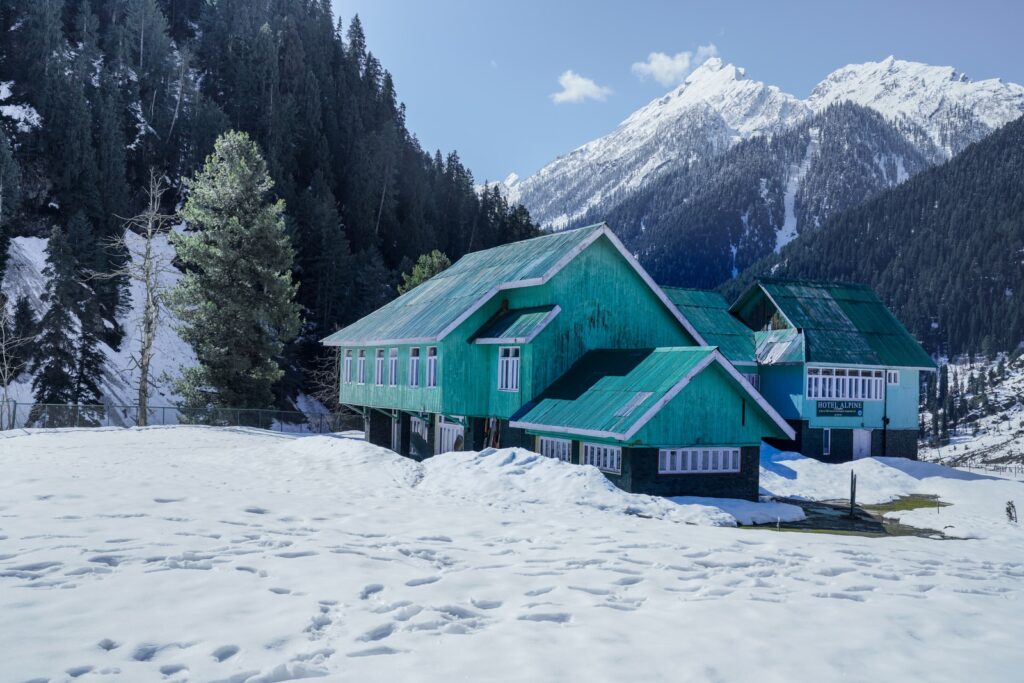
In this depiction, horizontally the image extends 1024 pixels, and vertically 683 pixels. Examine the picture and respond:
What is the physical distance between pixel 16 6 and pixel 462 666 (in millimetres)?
90394

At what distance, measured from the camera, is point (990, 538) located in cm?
1880

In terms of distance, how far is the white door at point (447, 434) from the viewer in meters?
31.2

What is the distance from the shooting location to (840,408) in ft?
126

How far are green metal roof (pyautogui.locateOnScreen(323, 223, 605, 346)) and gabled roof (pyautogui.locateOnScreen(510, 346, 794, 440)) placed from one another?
3913 millimetres

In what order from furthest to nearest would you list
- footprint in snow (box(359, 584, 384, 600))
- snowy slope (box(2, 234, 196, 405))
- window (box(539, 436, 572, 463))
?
snowy slope (box(2, 234, 196, 405)) < window (box(539, 436, 572, 463)) < footprint in snow (box(359, 584, 384, 600))

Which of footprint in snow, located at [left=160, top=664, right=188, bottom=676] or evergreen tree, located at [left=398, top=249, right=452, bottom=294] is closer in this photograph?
footprint in snow, located at [left=160, top=664, right=188, bottom=676]

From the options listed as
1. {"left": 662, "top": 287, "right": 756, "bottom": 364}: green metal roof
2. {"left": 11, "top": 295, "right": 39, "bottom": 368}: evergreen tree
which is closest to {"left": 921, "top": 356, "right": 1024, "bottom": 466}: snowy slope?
{"left": 662, "top": 287, "right": 756, "bottom": 364}: green metal roof

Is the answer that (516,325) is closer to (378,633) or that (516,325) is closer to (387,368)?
(387,368)

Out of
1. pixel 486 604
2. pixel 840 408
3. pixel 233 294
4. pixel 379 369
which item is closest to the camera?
pixel 486 604

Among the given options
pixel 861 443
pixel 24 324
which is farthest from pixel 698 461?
pixel 24 324

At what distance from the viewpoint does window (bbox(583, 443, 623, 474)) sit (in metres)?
23.0

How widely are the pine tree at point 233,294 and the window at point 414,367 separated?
14044 millimetres

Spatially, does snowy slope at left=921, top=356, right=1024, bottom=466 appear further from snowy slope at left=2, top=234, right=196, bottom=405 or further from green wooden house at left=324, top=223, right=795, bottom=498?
green wooden house at left=324, top=223, right=795, bottom=498

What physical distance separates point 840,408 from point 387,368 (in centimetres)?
2216
